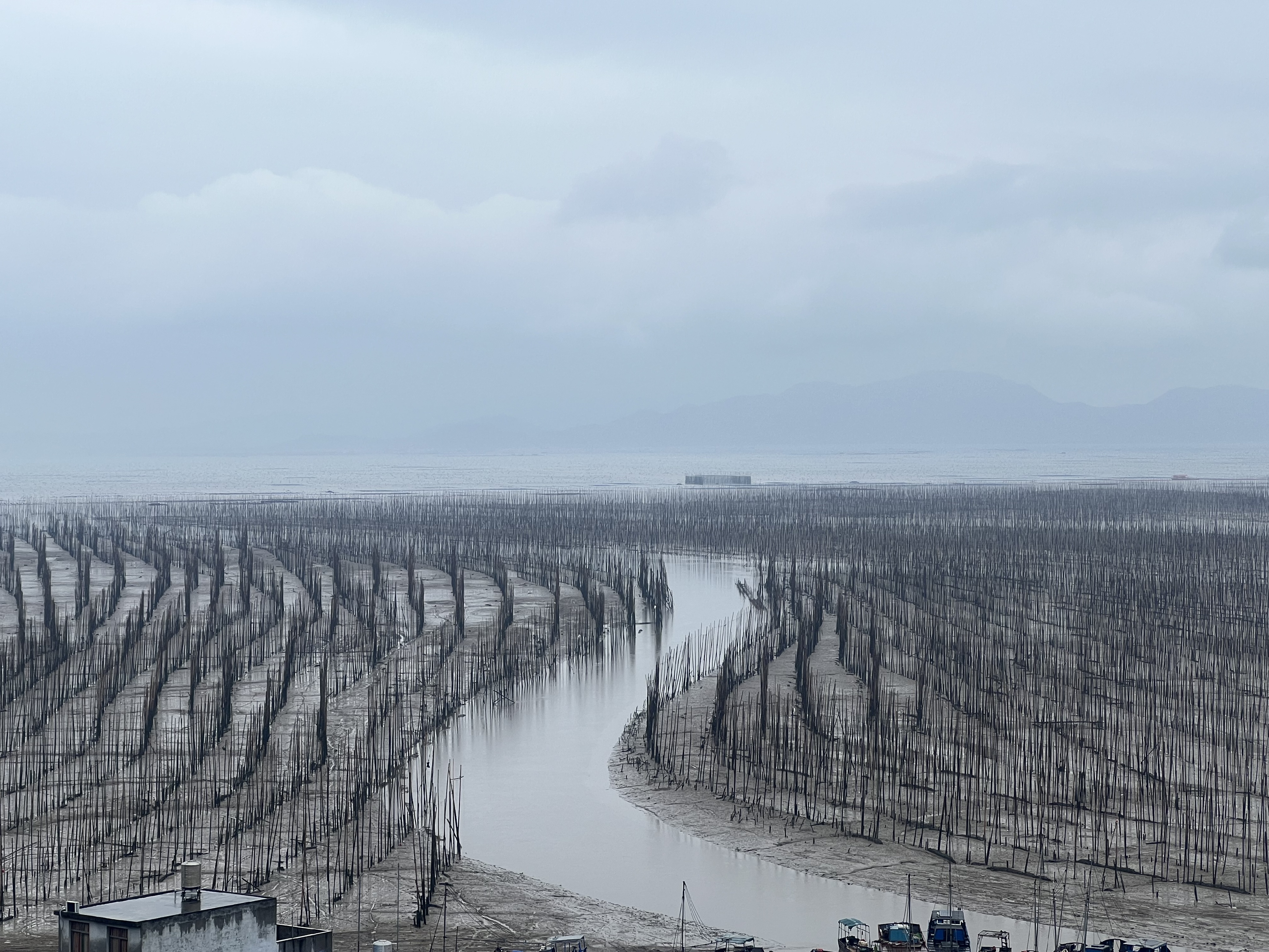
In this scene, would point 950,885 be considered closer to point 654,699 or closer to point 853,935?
point 853,935

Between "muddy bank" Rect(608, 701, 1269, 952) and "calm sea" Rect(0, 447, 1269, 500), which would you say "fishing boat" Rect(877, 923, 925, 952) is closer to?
"muddy bank" Rect(608, 701, 1269, 952)

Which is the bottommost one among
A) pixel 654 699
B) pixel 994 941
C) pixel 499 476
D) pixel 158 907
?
pixel 994 941

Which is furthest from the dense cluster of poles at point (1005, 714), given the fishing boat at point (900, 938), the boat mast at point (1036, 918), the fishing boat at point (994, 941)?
the fishing boat at point (900, 938)

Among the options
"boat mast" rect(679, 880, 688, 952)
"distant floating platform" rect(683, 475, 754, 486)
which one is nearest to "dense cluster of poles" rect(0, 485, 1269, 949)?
"boat mast" rect(679, 880, 688, 952)

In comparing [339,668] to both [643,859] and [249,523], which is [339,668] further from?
[249,523]

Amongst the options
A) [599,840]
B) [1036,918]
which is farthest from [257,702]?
[1036,918]

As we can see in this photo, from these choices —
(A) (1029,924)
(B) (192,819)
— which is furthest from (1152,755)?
(B) (192,819)

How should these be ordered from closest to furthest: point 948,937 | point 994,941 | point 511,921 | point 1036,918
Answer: point 948,937 < point 994,941 < point 1036,918 < point 511,921
